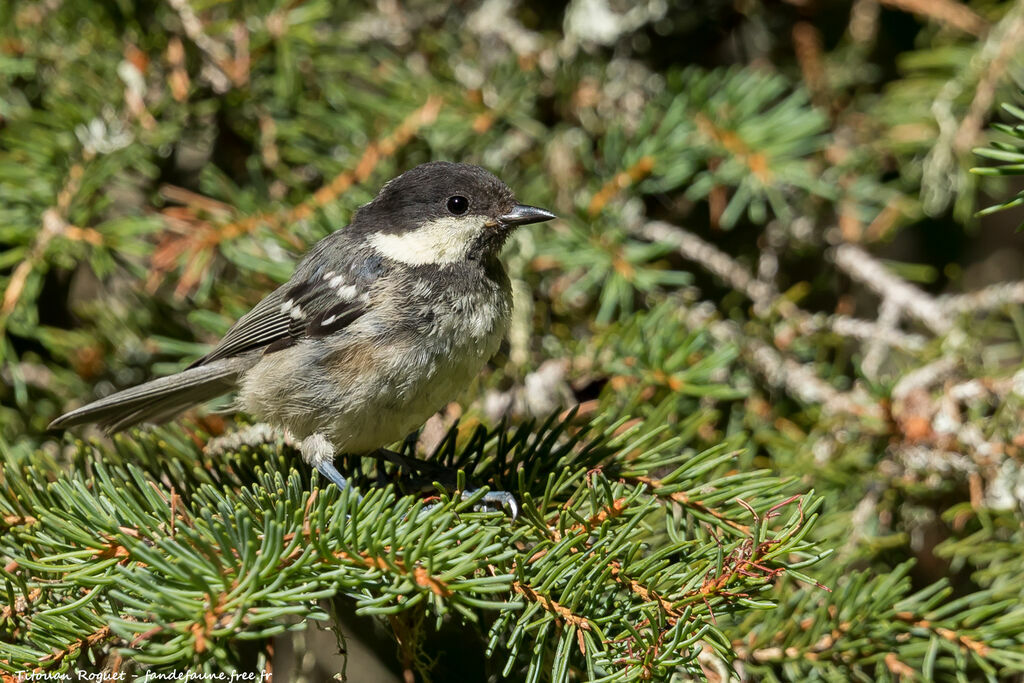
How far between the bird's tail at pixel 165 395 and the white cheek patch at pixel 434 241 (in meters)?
0.52

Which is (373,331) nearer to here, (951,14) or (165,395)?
(165,395)

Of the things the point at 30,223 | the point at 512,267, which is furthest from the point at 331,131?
the point at 30,223

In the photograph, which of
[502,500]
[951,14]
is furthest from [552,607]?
[951,14]

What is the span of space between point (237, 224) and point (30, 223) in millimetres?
544

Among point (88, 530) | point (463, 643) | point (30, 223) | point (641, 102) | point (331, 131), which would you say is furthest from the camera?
point (641, 102)

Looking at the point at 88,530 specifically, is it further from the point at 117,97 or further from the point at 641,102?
the point at 641,102

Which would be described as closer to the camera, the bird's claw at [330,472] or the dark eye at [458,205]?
the bird's claw at [330,472]

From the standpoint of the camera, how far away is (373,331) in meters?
2.40

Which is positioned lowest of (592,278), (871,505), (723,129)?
(871,505)

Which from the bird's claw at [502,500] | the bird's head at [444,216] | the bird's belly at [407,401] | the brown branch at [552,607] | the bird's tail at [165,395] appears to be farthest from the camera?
the bird's head at [444,216]

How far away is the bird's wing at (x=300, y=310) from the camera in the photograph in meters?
2.58

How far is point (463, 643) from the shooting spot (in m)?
2.00

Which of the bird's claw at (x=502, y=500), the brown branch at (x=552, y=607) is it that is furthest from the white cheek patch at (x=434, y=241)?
the brown branch at (x=552, y=607)

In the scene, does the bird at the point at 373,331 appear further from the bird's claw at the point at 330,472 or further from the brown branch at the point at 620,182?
the brown branch at the point at 620,182
